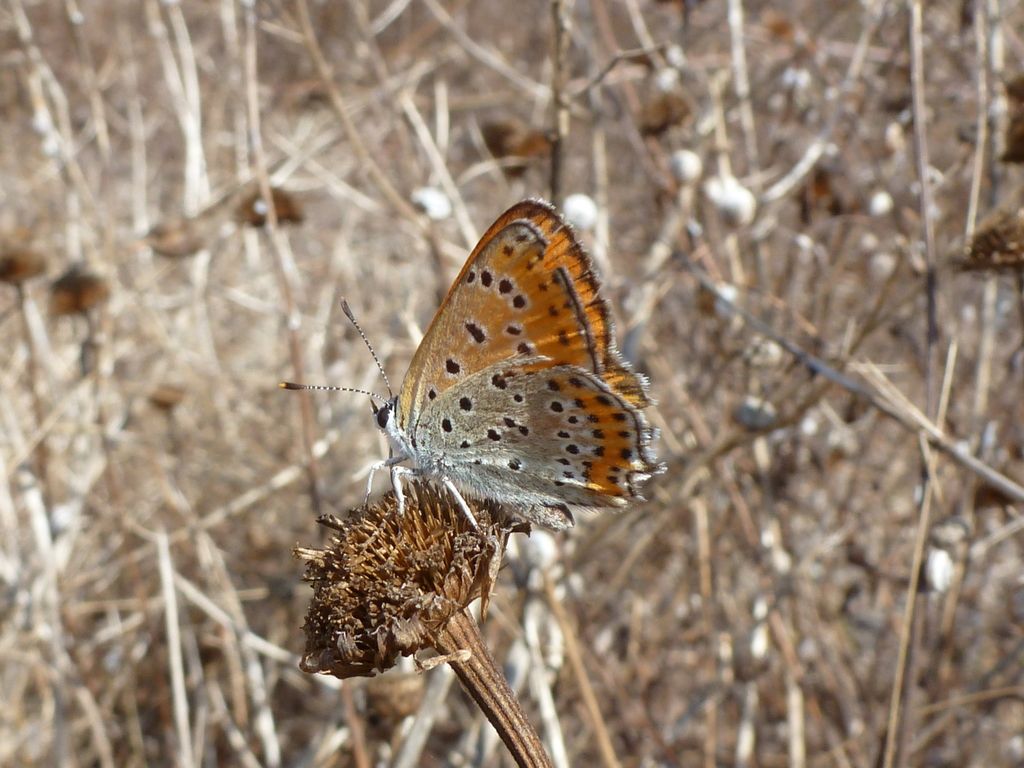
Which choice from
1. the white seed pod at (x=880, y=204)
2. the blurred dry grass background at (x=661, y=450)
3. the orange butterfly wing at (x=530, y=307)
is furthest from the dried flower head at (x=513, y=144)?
the orange butterfly wing at (x=530, y=307)

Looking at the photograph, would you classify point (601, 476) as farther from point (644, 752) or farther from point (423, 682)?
point (644, 752)

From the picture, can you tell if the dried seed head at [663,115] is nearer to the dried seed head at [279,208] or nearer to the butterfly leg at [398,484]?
the dried seed head at [279,208]

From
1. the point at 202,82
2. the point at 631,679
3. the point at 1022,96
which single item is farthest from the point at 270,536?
the point at 202,82

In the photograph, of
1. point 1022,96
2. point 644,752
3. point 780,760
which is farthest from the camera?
point 780,760

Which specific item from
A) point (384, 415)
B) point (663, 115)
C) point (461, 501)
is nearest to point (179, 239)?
point (663, 115)

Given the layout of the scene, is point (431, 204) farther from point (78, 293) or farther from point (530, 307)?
point (78, 293)

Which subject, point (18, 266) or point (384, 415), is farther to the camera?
point (18, 266)
